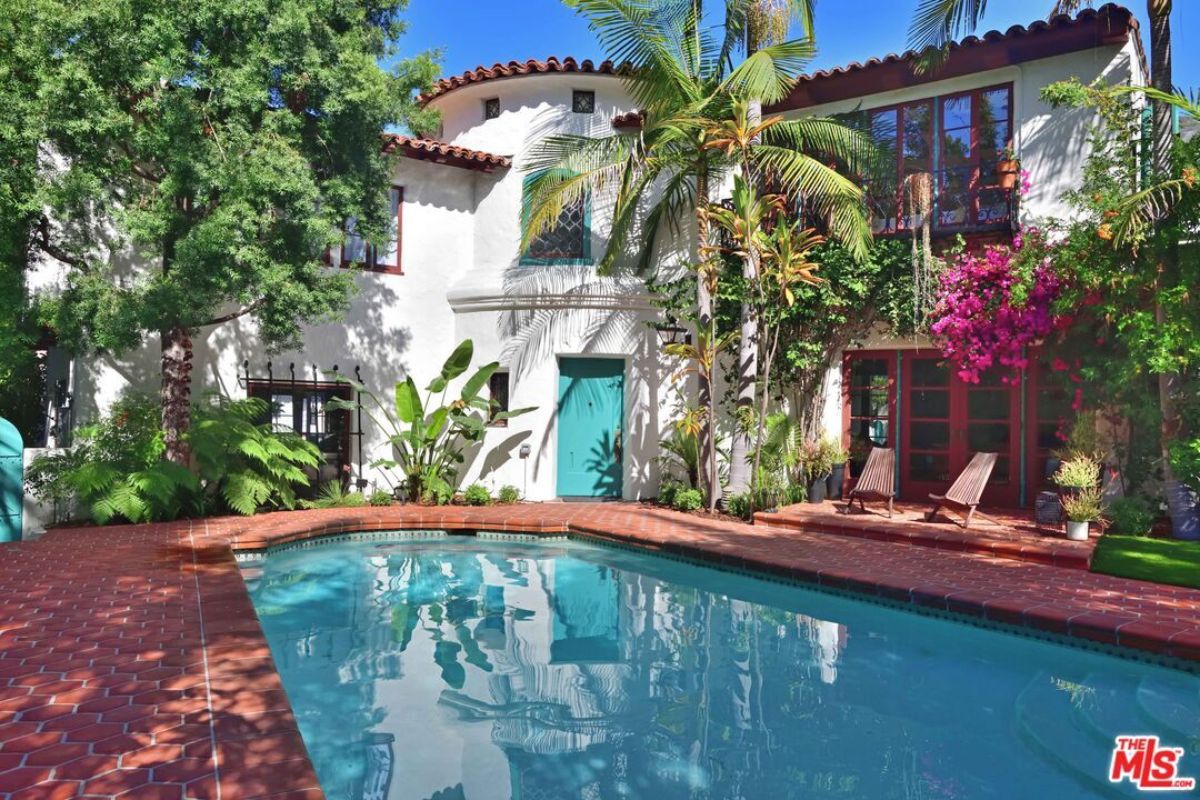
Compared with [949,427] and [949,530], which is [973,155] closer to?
[949,427]

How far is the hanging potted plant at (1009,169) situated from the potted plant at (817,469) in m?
4.74

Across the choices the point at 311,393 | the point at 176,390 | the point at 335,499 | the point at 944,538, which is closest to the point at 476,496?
the point at 335,499

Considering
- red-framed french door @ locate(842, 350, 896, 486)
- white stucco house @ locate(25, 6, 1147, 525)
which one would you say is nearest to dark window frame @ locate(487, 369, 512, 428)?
white stucco house @ locate(25, 6, 1147, 525)

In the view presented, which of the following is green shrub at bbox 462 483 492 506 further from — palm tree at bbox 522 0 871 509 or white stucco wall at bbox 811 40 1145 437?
white stucco wall at bbox 811 40 1145 437

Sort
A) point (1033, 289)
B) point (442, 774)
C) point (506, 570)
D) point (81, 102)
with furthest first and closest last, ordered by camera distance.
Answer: point (1033, 289), point (506, 570), point (81, 102), point (442, 774)

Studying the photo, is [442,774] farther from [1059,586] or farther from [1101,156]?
[1101,156]

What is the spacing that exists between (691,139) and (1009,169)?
4.65 meters

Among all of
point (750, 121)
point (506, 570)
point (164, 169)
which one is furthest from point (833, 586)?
point (164, 169)

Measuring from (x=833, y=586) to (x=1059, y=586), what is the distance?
2062mm

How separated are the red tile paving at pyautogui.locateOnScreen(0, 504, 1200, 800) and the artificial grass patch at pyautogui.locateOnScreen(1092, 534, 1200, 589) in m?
0.33

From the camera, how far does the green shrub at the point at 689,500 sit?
1234 cm

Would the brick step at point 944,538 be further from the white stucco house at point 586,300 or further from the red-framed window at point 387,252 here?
the red-framed window at point 387,252

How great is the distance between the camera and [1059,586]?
7449mm

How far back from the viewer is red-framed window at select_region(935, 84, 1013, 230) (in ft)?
38.7
